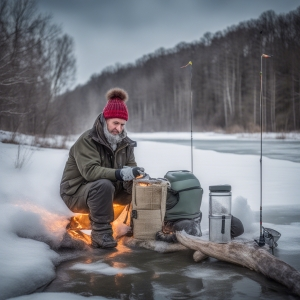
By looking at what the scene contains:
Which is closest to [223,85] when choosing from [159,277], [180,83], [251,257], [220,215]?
[180,83]

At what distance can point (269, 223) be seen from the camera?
475 centimetres

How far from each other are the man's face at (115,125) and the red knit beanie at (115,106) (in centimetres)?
4

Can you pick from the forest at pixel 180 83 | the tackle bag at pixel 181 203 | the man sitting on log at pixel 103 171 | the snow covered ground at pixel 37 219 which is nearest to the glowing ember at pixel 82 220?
the snow covered ground at pixel 37 219

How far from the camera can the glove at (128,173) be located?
3787 mm

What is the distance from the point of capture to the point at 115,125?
4000 millimetres

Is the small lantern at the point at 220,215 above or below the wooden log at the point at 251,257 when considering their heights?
above

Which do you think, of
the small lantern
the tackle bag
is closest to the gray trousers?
the tackle bag

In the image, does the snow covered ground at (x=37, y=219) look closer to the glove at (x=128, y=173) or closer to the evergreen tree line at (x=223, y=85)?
the glove at (x=128, y=173)

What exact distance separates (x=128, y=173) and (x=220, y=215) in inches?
35.3

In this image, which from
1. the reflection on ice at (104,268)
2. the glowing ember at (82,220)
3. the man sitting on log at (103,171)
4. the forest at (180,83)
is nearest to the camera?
the reflection on ice at (104,268)

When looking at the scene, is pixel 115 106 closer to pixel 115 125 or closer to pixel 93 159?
pixel 115 125

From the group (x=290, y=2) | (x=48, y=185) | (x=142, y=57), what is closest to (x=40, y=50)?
(x=48, y=185)

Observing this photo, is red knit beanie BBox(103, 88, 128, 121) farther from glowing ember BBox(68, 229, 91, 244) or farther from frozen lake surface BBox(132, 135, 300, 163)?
frozen lake surface BBox(132, 135, 300, 163)

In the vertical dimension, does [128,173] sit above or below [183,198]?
above
